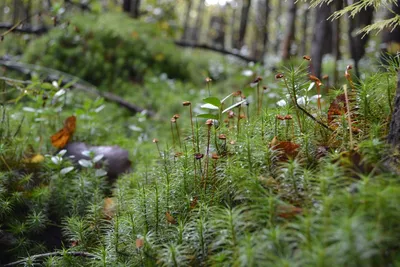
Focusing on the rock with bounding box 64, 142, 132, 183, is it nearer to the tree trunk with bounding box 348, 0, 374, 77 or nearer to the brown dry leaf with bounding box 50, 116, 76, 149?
the brown dry leaf with bounding box 50, 116, 76, 149

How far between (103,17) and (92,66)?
7.47 feet

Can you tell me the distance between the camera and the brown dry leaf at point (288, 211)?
167cm

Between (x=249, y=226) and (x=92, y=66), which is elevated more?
(x=92, y=66)

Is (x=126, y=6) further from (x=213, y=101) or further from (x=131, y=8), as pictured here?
(x=213, y=101)

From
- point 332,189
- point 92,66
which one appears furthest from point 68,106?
point 332,189

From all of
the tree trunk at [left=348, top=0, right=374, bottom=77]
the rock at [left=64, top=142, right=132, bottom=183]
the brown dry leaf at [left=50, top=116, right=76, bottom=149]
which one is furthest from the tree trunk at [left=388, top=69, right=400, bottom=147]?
the tree trunk at [left=348, top=0, right=374, bottom=77]

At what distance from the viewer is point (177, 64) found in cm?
853

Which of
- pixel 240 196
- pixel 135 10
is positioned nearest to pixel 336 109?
pixel 240 196

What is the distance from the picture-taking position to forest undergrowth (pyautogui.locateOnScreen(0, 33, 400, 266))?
57.0 inches

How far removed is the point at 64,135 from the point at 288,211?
2.86 m

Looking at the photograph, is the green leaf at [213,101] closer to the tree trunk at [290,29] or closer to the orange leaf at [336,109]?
the orange leaf at [336,109]

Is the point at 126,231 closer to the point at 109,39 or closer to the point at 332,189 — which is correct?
the point at 332,189

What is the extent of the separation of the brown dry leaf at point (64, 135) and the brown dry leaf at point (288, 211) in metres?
2.75

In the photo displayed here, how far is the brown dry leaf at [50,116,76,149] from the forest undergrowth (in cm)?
24
